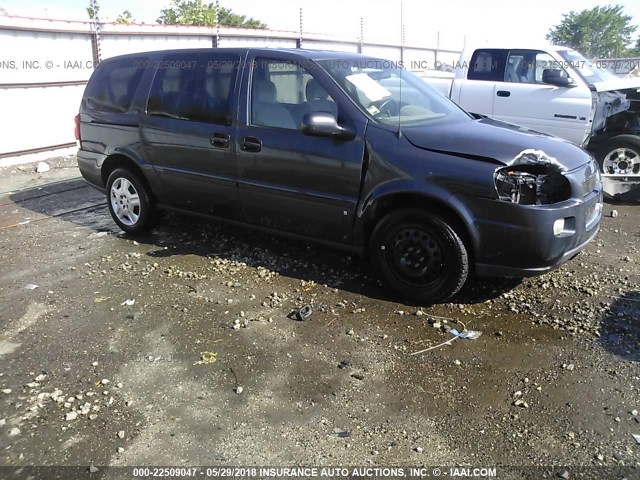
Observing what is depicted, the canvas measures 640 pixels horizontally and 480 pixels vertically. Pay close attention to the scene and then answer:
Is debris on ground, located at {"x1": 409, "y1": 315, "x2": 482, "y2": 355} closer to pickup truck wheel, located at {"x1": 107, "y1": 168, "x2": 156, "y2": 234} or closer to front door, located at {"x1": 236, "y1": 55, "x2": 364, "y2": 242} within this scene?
front door, located at {"x1": 236, "y1": 55, "x2": 364, "y2": 242}

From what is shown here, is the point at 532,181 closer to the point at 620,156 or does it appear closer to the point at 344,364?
the point at 344,364

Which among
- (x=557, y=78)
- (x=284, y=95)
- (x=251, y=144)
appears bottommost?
(x=251, y=144)

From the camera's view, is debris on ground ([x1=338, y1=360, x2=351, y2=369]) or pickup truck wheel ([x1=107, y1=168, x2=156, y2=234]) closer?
debris on ground ([x1=338, y1=360, x2=351, y2=369])

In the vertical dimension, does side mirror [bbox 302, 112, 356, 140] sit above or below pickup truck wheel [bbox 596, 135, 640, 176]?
above

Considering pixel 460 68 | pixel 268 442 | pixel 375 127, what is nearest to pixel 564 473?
pixel 268 442

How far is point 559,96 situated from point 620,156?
1.18m

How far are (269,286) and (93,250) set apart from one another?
2087 millimetres

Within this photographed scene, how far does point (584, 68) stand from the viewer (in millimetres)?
7645

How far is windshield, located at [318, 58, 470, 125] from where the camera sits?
13.8 ft

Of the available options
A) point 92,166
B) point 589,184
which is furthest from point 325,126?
point 92,166

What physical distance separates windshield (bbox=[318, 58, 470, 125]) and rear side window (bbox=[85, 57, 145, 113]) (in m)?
2.21

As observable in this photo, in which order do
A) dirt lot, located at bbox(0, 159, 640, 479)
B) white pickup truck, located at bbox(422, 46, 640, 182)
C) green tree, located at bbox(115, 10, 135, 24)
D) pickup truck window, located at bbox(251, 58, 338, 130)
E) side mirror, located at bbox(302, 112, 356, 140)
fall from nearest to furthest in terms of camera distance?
dirt lot, located at bbox(0, 159, 640, 479) → side mirror, located at bbox(302, 112, 356, 140) → pickup truck window, located at bbox(251, 58, 338, 130) → white pickup truck, located at bbox(422, 46, 640, 182) → green tree, located at bbox(115, 10, 135, 24)

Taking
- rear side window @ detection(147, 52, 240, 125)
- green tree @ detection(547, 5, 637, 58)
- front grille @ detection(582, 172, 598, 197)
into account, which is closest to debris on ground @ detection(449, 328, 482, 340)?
front grille @ detection(582, 172, 598, 197)

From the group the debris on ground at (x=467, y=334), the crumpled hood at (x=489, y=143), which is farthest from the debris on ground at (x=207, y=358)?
the crumpled hood at (x=489, y=143)
